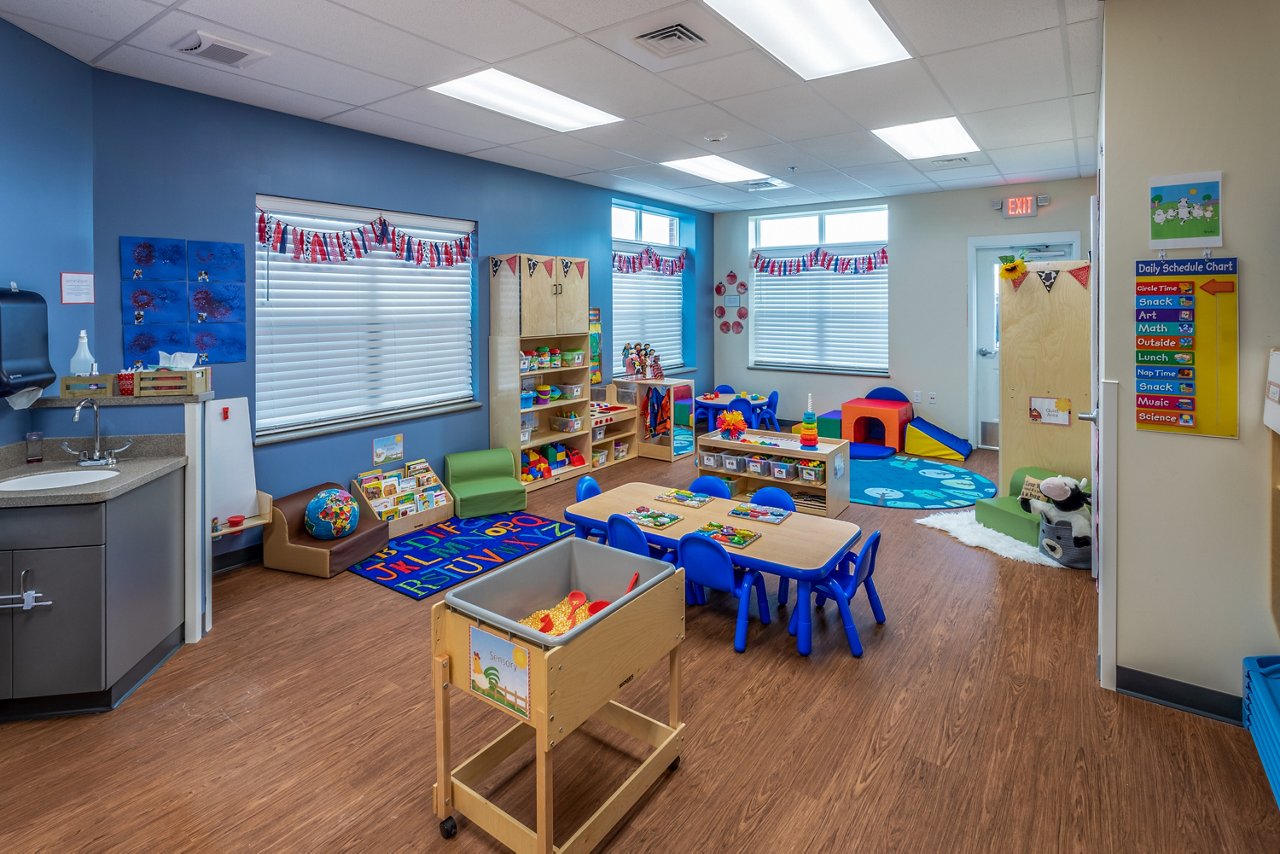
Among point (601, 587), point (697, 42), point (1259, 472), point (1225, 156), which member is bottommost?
point (601, 587)

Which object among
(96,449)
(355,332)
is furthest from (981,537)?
(96,449)

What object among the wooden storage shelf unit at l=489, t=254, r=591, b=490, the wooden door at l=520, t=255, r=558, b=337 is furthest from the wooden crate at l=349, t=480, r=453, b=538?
the wooden door at l=520, t=255, r=558, b=337

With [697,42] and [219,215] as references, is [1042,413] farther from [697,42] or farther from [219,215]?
[219,215]

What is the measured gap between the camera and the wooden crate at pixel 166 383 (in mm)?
3193

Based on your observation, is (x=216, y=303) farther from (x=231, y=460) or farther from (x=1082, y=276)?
(x=1082, y=276)

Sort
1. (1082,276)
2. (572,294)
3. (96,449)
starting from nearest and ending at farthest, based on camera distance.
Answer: (96,449) < (1082,276) < (572,294)

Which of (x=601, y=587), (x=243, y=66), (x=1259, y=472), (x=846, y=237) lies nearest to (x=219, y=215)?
(x=243, y=66)

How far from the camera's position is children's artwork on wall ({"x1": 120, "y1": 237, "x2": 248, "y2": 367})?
377 centimetres

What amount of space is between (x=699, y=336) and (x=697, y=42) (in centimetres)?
566

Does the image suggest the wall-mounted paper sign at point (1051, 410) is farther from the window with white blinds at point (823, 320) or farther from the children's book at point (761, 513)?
the window with white blinds at point (823, 320)

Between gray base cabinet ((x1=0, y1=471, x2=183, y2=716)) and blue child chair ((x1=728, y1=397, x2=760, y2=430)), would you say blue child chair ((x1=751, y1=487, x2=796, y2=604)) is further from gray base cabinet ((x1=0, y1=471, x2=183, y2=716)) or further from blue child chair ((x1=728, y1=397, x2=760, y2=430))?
blue child chair ((x1=728, y1=397, x2=760, y2=430))

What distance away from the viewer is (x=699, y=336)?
8836 millimetres

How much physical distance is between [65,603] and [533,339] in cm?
410

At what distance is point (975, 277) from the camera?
7281mm
